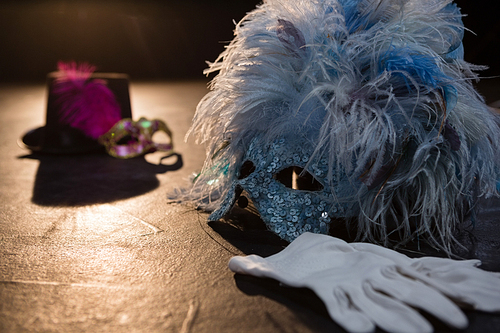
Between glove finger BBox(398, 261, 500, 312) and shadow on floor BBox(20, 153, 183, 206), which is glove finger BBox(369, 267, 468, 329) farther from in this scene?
shadow on floor BBox(20, 153, 183, 206)

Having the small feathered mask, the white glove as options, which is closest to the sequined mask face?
the small feathered mask

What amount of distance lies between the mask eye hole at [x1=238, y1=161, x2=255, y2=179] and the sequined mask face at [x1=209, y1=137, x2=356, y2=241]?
0.08m

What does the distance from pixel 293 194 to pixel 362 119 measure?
264 mm

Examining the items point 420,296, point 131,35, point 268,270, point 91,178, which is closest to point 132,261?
point 268,270

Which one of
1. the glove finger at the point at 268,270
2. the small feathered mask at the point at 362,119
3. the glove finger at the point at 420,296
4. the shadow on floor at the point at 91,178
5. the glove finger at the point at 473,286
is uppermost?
the small feathered mask at the point at 362,119

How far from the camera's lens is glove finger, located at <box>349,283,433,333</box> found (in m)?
0.75

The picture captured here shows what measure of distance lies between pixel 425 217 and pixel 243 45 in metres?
0.69

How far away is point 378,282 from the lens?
859 millimetres

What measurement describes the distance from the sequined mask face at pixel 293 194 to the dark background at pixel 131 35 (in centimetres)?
485

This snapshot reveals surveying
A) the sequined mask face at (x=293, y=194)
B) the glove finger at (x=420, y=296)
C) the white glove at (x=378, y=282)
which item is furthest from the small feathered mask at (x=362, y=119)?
the glove finger at (x=420, y=296)

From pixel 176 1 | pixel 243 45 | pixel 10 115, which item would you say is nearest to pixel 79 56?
pixel 176 1

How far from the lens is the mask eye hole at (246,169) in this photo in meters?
1.31

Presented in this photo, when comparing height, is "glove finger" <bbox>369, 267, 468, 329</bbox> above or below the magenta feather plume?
above

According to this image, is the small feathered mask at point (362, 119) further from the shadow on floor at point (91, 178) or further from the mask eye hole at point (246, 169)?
the shadow on floor at point (91, 178)
